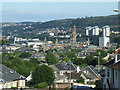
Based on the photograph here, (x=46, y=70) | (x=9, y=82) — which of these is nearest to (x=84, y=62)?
(x=46, y=70)

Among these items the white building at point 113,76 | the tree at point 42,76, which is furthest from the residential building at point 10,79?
the white building at point 113,76

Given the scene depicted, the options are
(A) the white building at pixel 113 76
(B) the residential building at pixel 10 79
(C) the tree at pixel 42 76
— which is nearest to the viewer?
(A) the white building at pixel 113 76

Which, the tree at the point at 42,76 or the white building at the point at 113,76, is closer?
the white building at the point at 113,76

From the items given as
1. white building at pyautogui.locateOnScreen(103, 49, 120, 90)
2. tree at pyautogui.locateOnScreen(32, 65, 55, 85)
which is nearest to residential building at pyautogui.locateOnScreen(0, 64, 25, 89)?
tree at pyautogui.locateOnScreen(32, 65, 55, 85)

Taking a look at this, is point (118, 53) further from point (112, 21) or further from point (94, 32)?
point (112, 21)

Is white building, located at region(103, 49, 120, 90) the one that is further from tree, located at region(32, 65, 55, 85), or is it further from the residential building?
tree, located at region(32, 65, 55, 85)

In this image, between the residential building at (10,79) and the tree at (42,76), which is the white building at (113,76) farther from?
the tree at (42,76)

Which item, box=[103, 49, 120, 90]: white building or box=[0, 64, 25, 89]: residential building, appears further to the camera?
box=[0, 64, 25, 89]: residential building

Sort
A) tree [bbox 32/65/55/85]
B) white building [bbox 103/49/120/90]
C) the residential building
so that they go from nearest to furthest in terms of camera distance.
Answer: white building [bbox 103/49/120/90], the residential building, tree [bbox 32/65/55/85]

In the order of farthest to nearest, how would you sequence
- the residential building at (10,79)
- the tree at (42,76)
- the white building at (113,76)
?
1. the tree at (42,76)
2. the residential building at (10,79)
3. the white building at (113,76)

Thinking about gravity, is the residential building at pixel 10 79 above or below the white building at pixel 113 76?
below

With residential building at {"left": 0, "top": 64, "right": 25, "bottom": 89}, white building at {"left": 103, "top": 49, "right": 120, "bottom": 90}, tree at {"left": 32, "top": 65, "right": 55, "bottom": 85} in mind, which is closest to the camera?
white building at {"left": 103, "top": 49, "right": 120, "bottom": 90}
